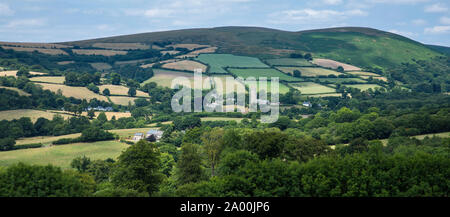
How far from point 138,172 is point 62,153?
3250cm

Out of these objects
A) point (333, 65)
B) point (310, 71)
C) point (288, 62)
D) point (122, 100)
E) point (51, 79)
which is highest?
point (288, 62)

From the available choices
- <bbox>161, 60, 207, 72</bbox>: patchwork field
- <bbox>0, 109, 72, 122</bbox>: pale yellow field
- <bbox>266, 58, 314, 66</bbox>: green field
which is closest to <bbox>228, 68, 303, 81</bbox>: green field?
<bbox>161, 60, 207, 72</bbox>: patchwork field

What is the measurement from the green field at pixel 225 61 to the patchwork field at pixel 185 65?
12.5 feet

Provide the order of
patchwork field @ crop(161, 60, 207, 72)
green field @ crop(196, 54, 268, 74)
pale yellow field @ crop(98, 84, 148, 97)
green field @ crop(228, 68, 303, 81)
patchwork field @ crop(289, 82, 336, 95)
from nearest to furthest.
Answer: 1. pale yellow field @ crop(98, 84, 148, 97)
2. patchwork field @ crop(289, 82, 336, 95)
3. green field @ crop(228, 68, 303, 81)
4. patchwork field @ crop(161, 60, 207, 72)
5. green field @ crop(196, 54, 268, 74)

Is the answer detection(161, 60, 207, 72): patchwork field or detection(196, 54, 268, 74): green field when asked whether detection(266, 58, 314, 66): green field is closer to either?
detection(196, 54, 268, 74): green field

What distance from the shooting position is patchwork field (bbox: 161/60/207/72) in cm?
16962

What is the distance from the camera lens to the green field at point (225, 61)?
557 feet

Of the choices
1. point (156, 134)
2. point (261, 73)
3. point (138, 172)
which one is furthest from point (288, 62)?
point (138, 172)

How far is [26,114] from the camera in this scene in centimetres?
10631

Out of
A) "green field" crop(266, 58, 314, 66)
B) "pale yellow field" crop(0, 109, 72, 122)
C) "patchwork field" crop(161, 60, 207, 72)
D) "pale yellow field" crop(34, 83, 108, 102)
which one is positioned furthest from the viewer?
"green field" crop(266, 58, 314, 66)

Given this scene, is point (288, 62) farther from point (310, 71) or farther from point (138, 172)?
point (138, 172)

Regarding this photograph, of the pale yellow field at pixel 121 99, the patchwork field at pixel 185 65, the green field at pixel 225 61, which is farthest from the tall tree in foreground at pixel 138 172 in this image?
the patchwork field at pixel 185 65

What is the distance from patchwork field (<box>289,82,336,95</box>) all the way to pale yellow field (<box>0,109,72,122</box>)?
234ft

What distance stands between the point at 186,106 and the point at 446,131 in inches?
2795
